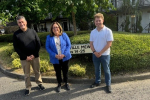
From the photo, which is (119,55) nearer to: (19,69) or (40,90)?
(40,90)

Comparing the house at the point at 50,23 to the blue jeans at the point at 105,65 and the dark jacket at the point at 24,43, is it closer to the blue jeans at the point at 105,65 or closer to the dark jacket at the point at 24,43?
the dark jacket at the point at 24,43

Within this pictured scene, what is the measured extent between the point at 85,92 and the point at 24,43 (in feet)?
6.35

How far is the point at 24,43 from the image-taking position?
323 centimetres

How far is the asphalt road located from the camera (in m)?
3.19

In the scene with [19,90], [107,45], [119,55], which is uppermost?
[107,45]

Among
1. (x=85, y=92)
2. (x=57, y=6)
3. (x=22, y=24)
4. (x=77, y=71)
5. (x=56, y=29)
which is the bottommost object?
(x=85, y=92)

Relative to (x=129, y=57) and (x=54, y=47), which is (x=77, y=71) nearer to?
(x=54, y=47)

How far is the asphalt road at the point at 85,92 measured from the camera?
10.5 ft

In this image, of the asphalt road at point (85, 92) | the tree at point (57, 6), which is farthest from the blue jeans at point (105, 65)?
the tree at point (57, 6)

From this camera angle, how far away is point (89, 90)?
140 inches

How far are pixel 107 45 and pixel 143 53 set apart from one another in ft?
6.02

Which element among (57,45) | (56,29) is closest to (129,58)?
(57,45)

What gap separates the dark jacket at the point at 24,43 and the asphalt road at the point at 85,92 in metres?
1.05

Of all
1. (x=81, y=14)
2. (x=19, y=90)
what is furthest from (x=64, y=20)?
(x=19, y=90)
